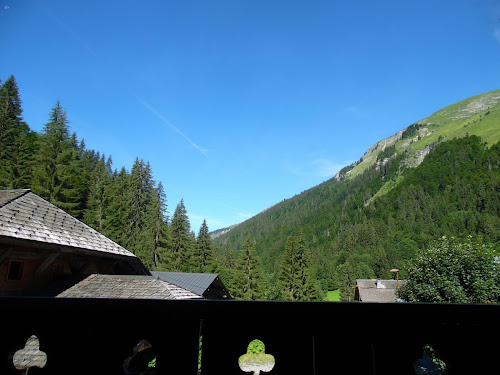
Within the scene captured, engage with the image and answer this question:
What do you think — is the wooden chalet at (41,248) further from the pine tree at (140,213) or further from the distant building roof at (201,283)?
the pine tree at (140,213)

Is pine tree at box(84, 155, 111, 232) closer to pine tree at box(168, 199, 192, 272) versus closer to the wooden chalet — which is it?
pine tree at box(168, 199, 192, 272)

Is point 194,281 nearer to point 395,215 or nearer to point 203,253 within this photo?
point 203,253

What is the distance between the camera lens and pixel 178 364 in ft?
3.45

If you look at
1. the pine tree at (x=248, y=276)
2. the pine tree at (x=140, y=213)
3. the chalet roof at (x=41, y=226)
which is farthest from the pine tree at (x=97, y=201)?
the chalet roof at (x=41, y=226)

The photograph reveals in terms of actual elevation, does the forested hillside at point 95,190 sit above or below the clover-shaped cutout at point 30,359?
above

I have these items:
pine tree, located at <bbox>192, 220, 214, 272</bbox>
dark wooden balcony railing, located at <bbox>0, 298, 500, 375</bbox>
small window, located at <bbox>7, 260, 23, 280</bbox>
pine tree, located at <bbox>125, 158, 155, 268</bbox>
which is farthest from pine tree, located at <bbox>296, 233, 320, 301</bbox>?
dark wooden balcony railing, located at <bbox>0, 298, 500, 375</bbox>

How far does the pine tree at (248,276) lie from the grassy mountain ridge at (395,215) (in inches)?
1171

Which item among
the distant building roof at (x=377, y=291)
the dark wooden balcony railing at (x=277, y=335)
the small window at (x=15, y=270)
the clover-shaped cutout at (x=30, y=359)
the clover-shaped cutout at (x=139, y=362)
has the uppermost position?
the small window at (x=15, y=270)

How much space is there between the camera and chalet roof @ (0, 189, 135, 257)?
22.9 ft

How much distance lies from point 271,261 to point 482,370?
326ft

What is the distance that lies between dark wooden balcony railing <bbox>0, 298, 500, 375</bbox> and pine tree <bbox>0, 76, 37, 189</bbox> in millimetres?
33976

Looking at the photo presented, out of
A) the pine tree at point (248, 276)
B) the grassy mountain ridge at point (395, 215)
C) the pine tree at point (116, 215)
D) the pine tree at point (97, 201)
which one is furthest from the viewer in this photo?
the grassy mountain ridge at point (395, 215)

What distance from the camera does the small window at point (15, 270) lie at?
7.46 m

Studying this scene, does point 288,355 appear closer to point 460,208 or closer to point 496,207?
point 496,207
